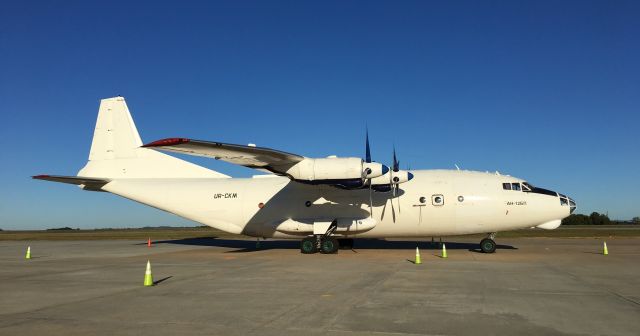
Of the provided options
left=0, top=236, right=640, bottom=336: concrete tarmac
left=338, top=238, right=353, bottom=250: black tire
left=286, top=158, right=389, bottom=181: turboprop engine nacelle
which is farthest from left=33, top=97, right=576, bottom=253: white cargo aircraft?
left=0, top=236, right=640, bottom=336: concrete tarmac

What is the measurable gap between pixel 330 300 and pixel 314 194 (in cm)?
1318

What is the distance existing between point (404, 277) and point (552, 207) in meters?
11.8

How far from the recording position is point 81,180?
23672mm

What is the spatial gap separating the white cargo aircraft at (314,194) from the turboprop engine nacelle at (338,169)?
5cm

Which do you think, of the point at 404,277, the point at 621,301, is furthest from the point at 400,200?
the point at 621,301

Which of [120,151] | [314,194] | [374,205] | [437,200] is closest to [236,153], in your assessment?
[314,194]

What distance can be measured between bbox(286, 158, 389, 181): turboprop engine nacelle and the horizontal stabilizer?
12451mm

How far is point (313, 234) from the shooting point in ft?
72.2

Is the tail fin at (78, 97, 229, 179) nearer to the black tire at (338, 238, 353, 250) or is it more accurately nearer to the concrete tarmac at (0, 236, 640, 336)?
the concrete tarmac at (0, 236, 640, 336)

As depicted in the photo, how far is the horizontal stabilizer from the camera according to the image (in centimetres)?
2237

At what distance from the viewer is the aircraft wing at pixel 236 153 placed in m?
16.6

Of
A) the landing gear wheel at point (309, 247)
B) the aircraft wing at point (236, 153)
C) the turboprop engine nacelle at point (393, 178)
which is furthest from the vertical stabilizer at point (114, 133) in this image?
the turboprop engine nacelle at point (393, 178)

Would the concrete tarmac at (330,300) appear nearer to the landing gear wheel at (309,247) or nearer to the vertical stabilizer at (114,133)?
the landing gear wheel at (309,247)

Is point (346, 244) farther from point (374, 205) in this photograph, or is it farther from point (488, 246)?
point (488, 246)
